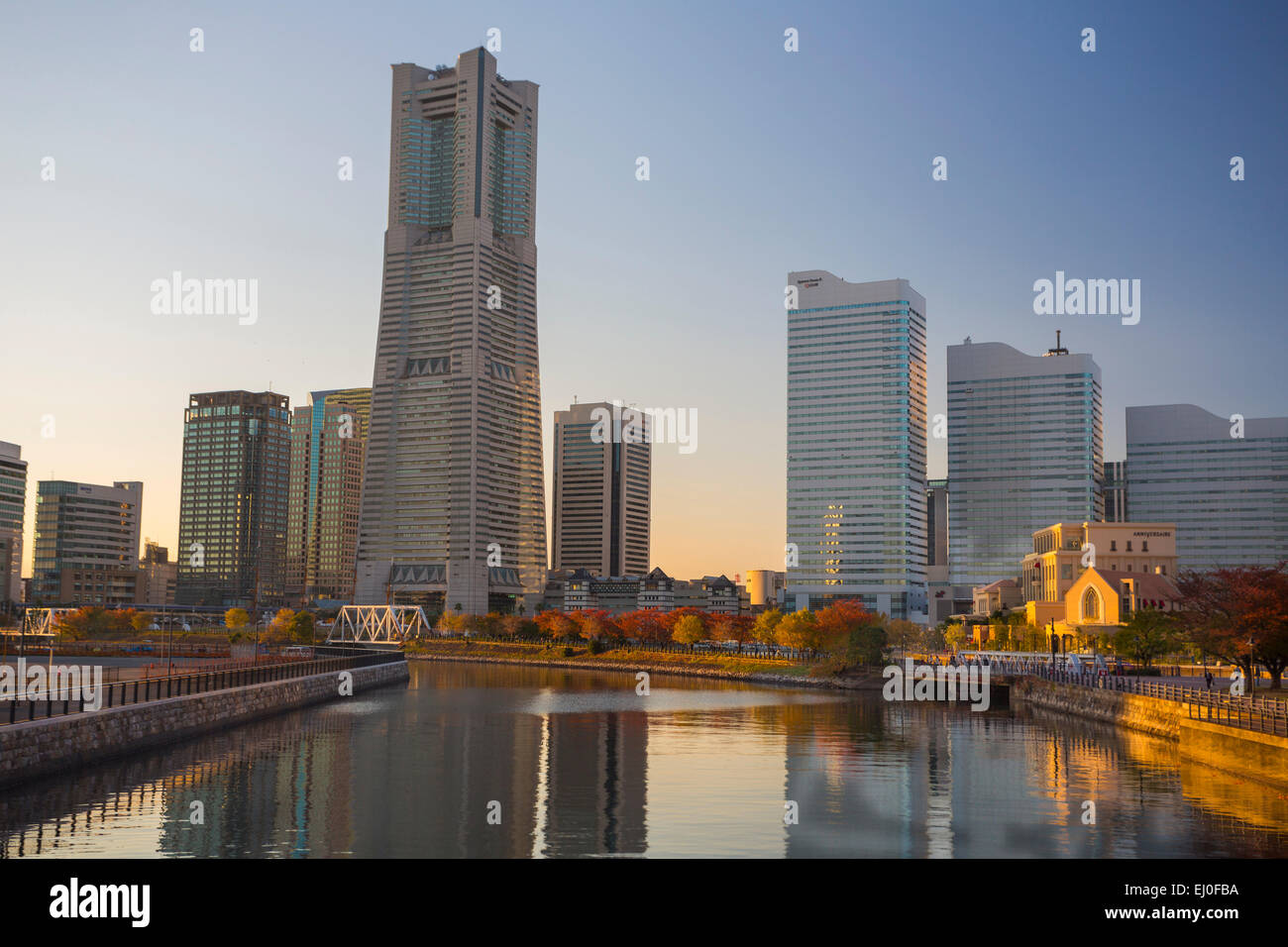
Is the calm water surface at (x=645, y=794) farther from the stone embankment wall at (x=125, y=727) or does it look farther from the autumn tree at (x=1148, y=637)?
the autumn tree at (x=1148, y=637)

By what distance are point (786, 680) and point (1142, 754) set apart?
65.4m

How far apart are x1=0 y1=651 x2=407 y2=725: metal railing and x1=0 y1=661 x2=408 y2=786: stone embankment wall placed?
1134mm

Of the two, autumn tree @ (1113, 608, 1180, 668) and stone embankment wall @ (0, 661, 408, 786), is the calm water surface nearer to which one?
stone embankment wall @ (0, 661, 408, 786)

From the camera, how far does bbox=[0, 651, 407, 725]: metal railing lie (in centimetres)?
5197

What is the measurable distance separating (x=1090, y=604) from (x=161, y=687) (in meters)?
117

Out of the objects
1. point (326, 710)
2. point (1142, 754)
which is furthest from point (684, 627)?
point (1142, 754)

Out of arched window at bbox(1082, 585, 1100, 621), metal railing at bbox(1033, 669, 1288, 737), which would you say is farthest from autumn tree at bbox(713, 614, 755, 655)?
metal railing at bbox(1033, 669, 1288, 737)

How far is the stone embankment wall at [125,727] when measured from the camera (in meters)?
44.7

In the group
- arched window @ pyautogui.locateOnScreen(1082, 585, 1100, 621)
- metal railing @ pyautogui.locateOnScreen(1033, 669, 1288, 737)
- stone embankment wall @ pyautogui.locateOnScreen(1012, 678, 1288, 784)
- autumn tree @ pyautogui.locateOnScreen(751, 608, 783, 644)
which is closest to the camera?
stone embankment wall @ pyautogui.locateOnScreen(1012, 678, 1288, 784)

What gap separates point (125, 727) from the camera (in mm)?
54750

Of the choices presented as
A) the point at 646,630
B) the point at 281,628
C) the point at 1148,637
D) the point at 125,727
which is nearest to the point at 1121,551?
the point at 646,630

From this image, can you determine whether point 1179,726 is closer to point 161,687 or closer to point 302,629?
point 161,687
